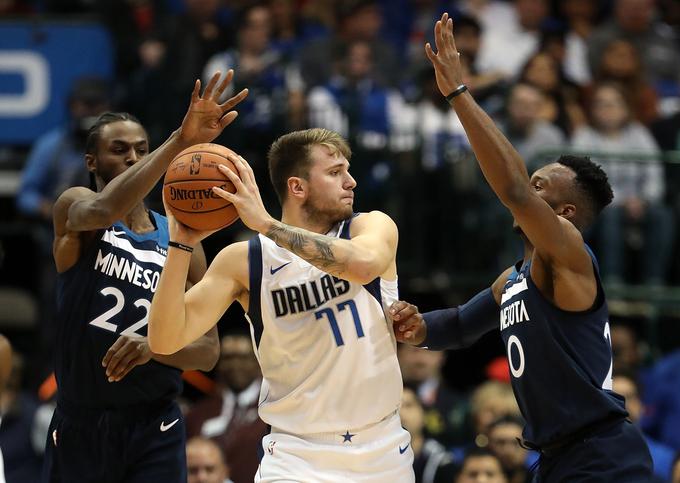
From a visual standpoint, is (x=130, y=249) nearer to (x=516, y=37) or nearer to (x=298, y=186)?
(x=298, y=186)

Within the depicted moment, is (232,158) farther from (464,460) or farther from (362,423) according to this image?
(464,460)

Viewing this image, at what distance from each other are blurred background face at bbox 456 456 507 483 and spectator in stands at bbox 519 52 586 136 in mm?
3724

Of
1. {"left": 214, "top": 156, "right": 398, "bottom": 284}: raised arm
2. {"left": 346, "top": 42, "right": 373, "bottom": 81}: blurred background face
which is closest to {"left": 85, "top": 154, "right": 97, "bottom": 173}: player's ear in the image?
{"left": 214, "top": 156, "right": 398, "bottom": 284}: raised arm

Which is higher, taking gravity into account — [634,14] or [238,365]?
[634,14]

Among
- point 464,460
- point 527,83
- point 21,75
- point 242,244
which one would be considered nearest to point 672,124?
point 527,83

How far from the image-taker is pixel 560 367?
6.30 meters

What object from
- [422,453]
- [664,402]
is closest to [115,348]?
[422,453]

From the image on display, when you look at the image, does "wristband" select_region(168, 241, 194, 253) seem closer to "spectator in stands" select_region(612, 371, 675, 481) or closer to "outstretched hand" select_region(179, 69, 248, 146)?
"outstretched hand" select_region(179, 69, 248, 146)

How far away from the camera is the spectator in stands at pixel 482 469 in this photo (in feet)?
32.2

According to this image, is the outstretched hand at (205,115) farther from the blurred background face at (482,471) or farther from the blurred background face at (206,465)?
the blurred background face at (482,471)

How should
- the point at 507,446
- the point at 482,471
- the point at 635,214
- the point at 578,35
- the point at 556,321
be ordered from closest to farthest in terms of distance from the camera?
the point at 556,321 < the point at 482,471 < the point at 507,446 < the point at 635,214 < the point at 578,35

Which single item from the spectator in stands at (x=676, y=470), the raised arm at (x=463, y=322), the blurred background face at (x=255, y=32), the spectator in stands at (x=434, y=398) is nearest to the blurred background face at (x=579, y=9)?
the blurred background face at (x=255, y=32)

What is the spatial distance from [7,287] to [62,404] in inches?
310

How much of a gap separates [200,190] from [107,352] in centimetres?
115
